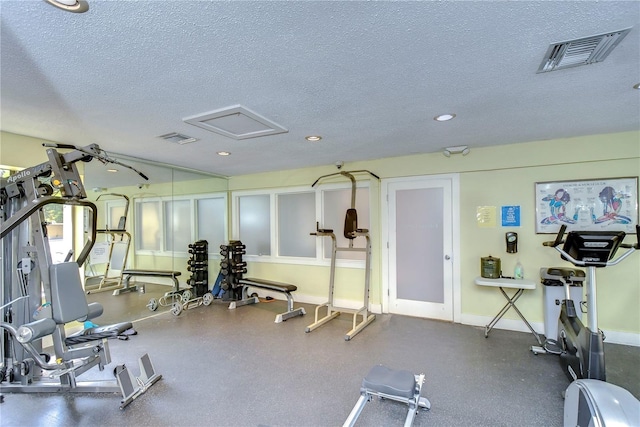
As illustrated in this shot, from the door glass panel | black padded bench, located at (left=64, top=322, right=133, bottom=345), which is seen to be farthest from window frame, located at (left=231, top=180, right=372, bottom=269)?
black padded bench, located at (left=64, top=322, right=133, bottom=345)

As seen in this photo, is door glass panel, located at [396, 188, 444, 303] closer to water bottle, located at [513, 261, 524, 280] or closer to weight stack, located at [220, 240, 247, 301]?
water bottle, located at [513, 261, 524, 280]

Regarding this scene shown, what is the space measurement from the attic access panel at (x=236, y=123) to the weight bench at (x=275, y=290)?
2.38 metres

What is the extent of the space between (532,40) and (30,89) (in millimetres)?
3161

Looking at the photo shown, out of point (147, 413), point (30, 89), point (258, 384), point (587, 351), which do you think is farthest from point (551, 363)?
point (30, 89)

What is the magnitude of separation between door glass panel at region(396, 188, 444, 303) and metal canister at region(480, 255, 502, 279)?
568 mm

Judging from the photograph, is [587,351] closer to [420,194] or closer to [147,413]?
[420,194]

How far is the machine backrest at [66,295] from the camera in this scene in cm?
237

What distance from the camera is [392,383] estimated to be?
2.08m

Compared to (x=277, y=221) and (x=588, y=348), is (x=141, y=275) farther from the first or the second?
(x=588, y=348)

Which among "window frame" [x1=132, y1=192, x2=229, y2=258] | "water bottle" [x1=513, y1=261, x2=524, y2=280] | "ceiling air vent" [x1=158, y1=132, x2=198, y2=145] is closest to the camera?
"ceiling air vent" [x1=158, y1=132, x2=198, y2=145]

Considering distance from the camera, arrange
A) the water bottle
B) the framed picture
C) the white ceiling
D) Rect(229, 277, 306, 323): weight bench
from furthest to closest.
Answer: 1. Rect(229, 277, 306, 323): weight bench
2. the water bottle
3. the framed picture
4. the white ceiling

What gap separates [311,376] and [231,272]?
2.98 metres

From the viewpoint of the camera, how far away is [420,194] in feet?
14.5

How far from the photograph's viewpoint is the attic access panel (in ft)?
8.58
